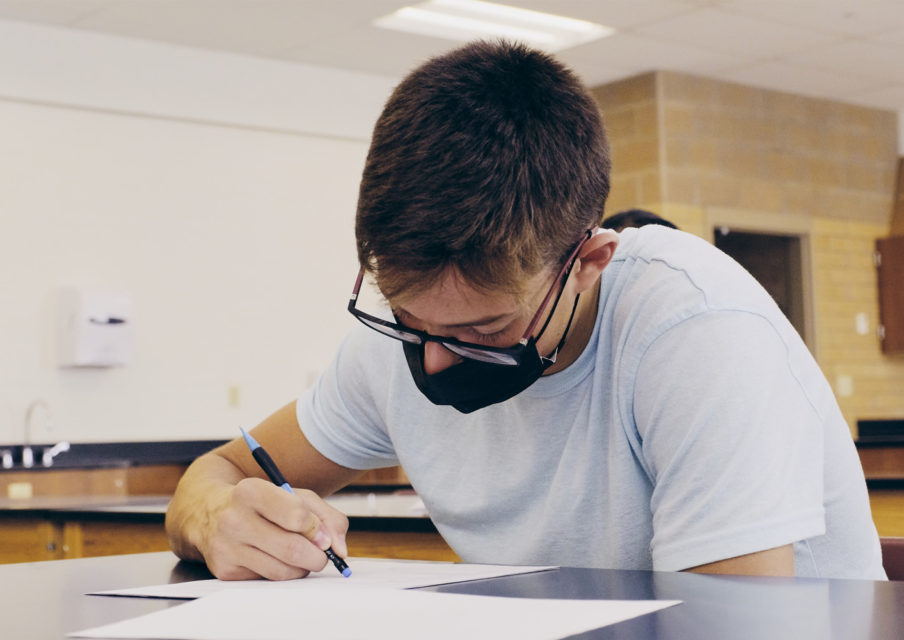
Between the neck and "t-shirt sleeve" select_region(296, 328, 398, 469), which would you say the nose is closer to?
the neck

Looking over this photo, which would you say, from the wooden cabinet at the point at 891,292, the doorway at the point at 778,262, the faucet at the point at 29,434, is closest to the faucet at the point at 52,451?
the faucet at the point at 29,434

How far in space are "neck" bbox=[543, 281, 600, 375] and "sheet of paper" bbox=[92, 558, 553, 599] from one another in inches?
9.0

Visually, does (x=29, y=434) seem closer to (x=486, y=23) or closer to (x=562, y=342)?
(x=486, y=23)

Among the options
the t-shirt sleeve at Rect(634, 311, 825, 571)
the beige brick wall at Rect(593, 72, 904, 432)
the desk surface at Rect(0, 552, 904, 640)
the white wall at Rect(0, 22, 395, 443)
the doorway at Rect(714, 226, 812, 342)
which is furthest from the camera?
the doorway at Rect(714, 226, 812, 342)

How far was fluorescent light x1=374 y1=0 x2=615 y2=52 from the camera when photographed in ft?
18.4

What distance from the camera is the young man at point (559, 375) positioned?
1.07 metres

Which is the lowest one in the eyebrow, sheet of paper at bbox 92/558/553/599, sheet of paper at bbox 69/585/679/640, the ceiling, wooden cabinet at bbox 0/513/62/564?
wooden cabinet at bbox 0/513/62/564

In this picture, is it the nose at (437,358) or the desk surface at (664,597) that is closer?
the desk surface at (664,597)

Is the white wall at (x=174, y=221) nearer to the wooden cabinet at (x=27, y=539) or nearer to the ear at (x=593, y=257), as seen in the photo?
the wooden cabinet at (x=27, y=539)

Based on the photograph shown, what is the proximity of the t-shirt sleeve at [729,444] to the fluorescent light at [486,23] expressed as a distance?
4.60 meters

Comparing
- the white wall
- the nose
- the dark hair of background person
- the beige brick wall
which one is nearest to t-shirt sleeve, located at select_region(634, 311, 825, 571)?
the nose

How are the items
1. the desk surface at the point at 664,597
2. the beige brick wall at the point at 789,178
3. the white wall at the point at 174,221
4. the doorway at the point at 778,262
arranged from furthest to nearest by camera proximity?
the doorway at the point at 778,262
the beige brick wall at the point at 789,178
the white wall at the point at 174,221
the desk surface at the point at 664,597

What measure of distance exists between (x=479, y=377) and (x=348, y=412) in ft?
1.21

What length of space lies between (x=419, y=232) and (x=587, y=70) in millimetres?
5795
